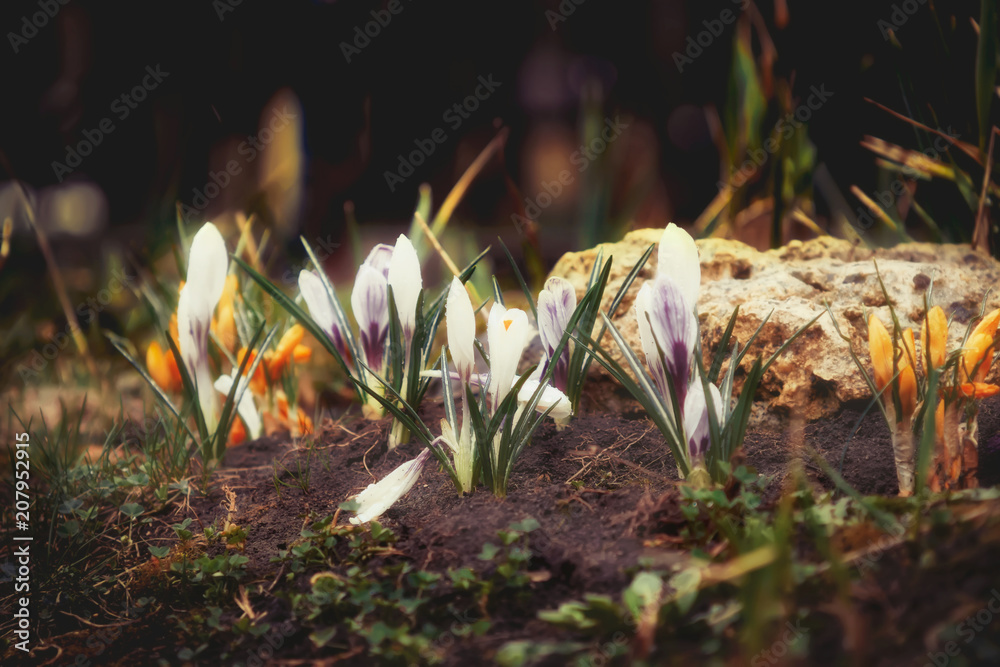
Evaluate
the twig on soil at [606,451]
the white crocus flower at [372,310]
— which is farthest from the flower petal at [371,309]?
the twig on soil at [606,451]

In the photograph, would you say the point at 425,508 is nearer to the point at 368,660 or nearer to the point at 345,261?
the point at 368,660

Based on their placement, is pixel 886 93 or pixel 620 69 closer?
pixel 886 93

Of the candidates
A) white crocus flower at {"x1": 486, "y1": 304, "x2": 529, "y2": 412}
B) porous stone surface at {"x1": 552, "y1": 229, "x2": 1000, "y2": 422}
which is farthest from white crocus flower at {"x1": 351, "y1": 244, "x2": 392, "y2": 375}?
porous stone surface at {"x1": 552, "y1": 229, "x2": 1000, "y2": 422}

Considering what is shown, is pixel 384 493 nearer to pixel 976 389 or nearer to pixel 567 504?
pixel 567 504

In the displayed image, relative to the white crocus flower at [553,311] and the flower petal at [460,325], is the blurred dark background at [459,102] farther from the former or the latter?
the flower petal at [460,325]

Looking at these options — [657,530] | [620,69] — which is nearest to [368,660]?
[657,530]

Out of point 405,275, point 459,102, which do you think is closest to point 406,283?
point 405,275
